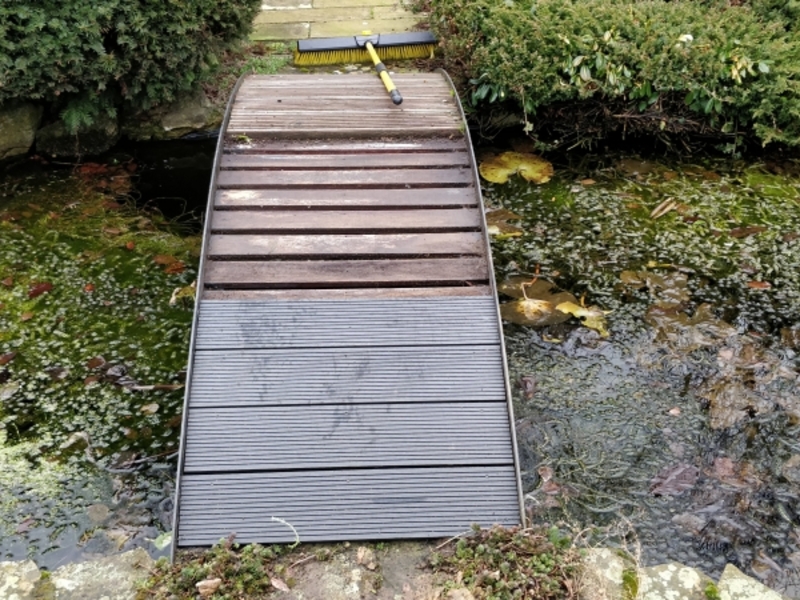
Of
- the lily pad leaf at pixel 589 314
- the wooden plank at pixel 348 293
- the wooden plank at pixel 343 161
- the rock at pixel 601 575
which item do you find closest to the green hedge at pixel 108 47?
the wooden plank at pixel 343 161

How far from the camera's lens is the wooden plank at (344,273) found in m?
3.86

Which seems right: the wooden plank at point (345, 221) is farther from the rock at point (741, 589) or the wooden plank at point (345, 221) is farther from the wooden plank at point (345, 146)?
the rock at point (741, 589)

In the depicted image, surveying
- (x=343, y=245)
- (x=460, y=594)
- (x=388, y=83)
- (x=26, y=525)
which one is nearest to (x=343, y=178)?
(x=343, y=245)

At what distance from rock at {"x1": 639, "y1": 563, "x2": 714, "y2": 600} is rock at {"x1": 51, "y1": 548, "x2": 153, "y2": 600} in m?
1.98

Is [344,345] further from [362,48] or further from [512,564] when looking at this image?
[362,48]

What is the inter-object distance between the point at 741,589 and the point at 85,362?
11.6 feet

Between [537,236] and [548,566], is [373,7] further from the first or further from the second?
[548,566]

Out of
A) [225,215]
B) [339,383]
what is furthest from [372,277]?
[225,215]

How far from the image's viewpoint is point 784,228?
5.22 meters

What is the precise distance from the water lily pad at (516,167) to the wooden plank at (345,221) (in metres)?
1.65

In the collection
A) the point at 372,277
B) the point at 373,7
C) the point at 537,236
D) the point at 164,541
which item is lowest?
the point at 164,541

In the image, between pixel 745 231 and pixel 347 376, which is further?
pixel 745 231

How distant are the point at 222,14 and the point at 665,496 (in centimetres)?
464

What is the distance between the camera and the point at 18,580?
2.82m
